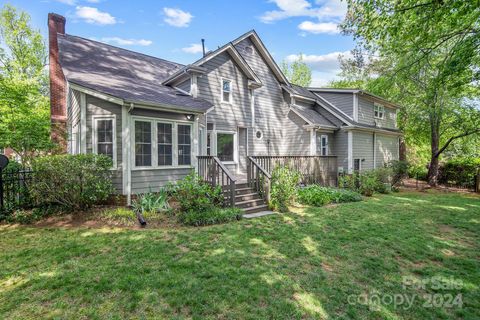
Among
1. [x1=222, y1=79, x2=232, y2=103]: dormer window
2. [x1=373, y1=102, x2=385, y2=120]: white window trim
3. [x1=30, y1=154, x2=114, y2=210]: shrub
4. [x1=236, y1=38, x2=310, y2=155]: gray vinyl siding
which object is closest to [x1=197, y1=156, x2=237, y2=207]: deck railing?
[x1=30, y1=154, x2=114, y2=210]: shrub

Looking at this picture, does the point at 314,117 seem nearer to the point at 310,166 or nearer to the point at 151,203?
the point at 310,166

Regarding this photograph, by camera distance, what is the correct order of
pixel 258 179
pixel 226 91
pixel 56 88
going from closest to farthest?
pixel 258 179
pixel 226 91
pixel 56 88

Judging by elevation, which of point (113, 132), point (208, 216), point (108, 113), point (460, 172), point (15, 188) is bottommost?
point (208, 216)

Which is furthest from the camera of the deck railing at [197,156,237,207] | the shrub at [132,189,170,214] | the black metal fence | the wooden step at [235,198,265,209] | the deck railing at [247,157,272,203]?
the deck railing at [247,157,272,203]

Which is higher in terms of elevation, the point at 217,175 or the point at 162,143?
the point at 162,143

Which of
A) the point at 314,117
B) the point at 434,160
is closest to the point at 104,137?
the point at 314,117

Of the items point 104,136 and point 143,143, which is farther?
point 143,143

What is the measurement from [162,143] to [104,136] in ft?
6.01

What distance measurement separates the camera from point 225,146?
12.4 m

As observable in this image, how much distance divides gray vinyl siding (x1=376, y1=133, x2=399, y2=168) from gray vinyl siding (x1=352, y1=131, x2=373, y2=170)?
3.28ft

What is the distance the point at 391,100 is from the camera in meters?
19.0

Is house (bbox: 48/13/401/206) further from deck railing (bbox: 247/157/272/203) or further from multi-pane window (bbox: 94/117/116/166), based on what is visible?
deck railing (bbox: 247/157/272/203)

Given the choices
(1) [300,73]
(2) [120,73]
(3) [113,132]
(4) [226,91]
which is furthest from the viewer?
(1) [300,73]

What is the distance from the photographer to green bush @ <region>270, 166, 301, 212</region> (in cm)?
901
